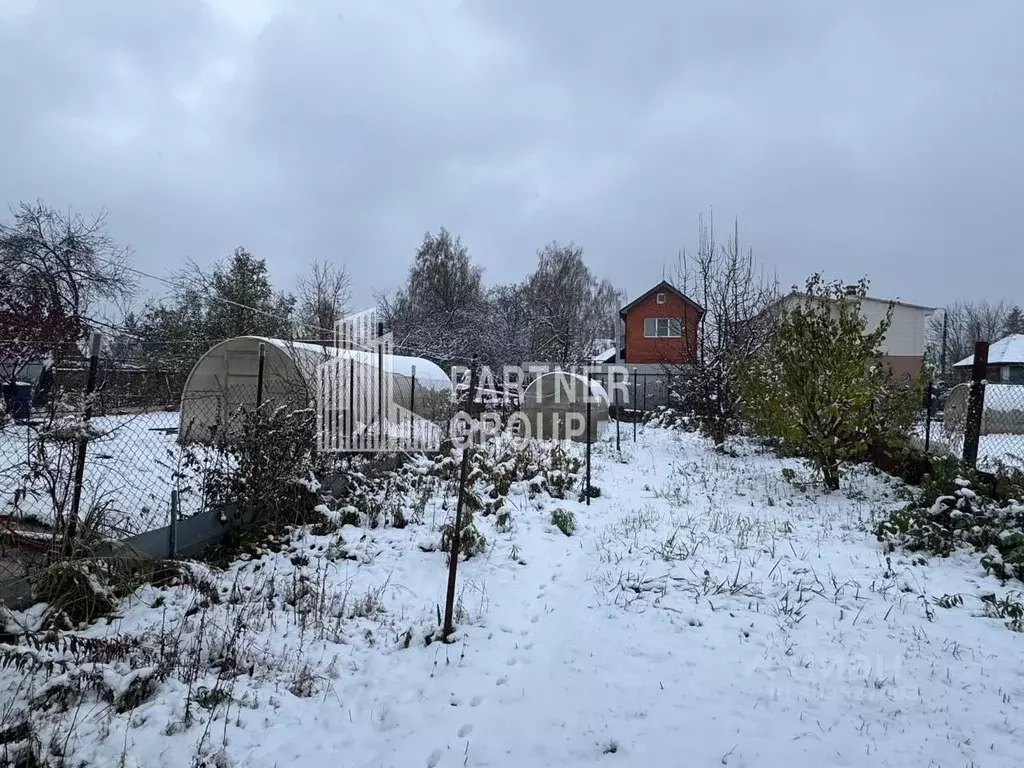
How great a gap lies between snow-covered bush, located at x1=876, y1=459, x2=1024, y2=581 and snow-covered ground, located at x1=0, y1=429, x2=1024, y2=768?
23 cm

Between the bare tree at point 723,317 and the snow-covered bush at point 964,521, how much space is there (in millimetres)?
6170

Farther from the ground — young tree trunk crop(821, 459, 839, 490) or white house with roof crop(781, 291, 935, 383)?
white house with roof crop(781, 291, 935, 383)

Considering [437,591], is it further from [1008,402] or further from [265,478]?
[1008,402]

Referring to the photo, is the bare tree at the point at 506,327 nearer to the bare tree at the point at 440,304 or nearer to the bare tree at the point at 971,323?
the bare tree at the point at 440,304

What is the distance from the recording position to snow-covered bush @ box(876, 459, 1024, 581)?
4672mm

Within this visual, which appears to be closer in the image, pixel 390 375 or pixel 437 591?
pixel 437 591

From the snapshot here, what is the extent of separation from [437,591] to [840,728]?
8.58ft

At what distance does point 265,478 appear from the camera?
487 cm

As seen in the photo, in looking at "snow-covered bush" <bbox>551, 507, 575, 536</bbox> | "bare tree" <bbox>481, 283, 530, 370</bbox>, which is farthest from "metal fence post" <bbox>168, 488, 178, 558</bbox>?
"bare tree" <bbox>481, 283, 530, 370</bbox>

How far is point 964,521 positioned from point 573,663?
4.29 metres

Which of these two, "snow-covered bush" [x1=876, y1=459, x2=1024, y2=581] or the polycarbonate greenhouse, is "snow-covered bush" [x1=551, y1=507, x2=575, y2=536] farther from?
the polycarbonate greenhouse

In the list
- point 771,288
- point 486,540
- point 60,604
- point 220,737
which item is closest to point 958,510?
point 486,540

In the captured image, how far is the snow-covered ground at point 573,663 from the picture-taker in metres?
2.36

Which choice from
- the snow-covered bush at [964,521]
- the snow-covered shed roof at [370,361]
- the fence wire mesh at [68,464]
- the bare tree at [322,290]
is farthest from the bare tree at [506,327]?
the snow-covered bush at [964,521]
